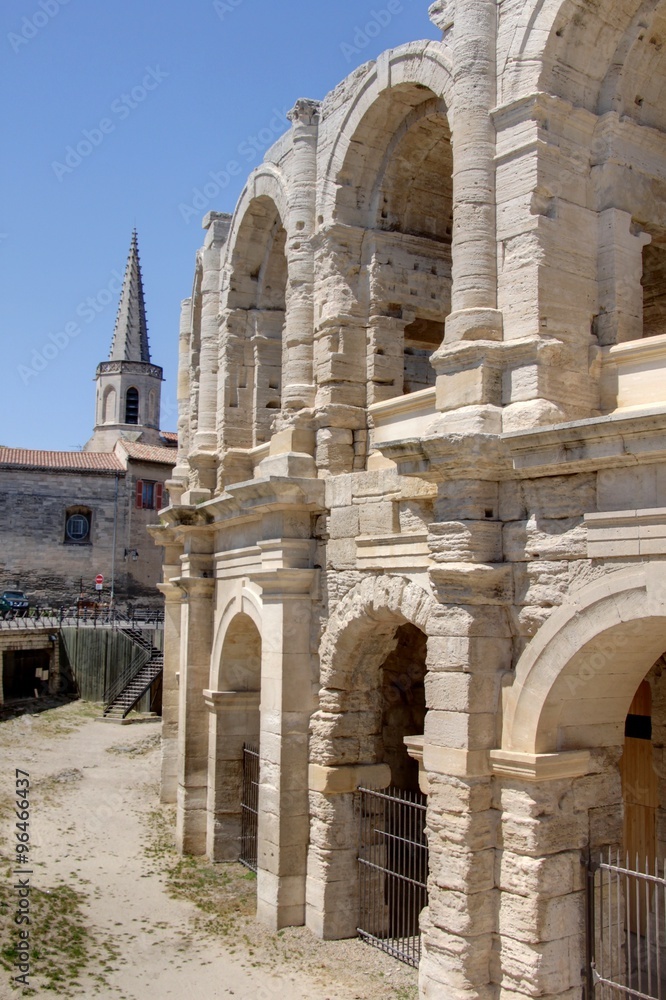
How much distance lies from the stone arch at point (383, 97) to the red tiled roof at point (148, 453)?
27904mm

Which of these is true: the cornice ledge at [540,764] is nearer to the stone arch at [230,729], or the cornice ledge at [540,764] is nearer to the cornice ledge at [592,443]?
the cornice ledge at [592,443]

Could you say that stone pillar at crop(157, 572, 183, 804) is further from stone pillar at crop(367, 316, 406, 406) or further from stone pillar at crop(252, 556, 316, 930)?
stone pillar at crop(367, 316, 406, 406)

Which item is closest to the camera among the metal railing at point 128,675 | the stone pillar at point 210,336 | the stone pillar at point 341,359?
the stone pillar at point 341,359

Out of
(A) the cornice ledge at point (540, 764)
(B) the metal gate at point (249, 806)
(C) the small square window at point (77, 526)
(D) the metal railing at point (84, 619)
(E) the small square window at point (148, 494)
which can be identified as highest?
(E) the small square window at point (148, 494)

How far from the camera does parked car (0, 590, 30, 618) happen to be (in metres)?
32.5

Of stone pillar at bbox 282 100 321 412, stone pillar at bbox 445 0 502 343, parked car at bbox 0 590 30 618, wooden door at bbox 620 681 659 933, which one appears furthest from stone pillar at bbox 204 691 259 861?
parked car at bbox 0 590 30 618

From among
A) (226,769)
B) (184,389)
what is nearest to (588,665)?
(226,769)

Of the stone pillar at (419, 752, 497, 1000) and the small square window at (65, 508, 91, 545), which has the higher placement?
the small square window at (65, 508, 91, 545)

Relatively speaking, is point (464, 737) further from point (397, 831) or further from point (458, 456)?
point (397, 831)

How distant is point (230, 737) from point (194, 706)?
1.11 metres

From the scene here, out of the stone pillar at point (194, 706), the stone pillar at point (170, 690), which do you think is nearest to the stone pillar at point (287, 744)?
the stone pillar at point (194, 706)

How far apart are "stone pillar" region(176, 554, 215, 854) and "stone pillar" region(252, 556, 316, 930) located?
3.39 meters

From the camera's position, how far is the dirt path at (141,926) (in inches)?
355

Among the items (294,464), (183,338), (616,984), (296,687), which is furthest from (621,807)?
(183,338)
